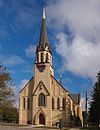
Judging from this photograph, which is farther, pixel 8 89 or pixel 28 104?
pixel 28 104

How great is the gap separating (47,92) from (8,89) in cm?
2801

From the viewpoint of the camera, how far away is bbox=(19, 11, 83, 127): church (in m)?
69.6

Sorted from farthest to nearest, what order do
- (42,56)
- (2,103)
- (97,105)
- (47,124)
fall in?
(42,56) < (47,124) < (97,105) < (2,103)

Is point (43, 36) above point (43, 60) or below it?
above

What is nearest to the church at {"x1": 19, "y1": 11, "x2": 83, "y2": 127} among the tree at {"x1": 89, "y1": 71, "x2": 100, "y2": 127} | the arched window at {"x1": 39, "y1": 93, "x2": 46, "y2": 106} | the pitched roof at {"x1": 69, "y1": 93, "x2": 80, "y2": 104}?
the arched window at {"x1": 39, "y1": 93, "x2": 46, "y2": 106}

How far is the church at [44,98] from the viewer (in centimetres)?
6962

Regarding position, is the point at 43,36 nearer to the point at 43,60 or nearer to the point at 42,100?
the point at 43,60

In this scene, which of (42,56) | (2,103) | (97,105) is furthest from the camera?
(42,56)

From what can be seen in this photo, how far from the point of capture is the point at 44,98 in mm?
70562

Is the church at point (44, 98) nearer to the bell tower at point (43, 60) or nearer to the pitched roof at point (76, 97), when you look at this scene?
the bell tower at point (43, 60)

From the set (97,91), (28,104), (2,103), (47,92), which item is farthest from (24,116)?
(2,103)

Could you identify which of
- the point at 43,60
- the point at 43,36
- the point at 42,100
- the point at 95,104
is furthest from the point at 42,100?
the point at 95,104

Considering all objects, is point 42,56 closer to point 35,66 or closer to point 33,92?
point 35,66

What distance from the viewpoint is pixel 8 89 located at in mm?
43031
